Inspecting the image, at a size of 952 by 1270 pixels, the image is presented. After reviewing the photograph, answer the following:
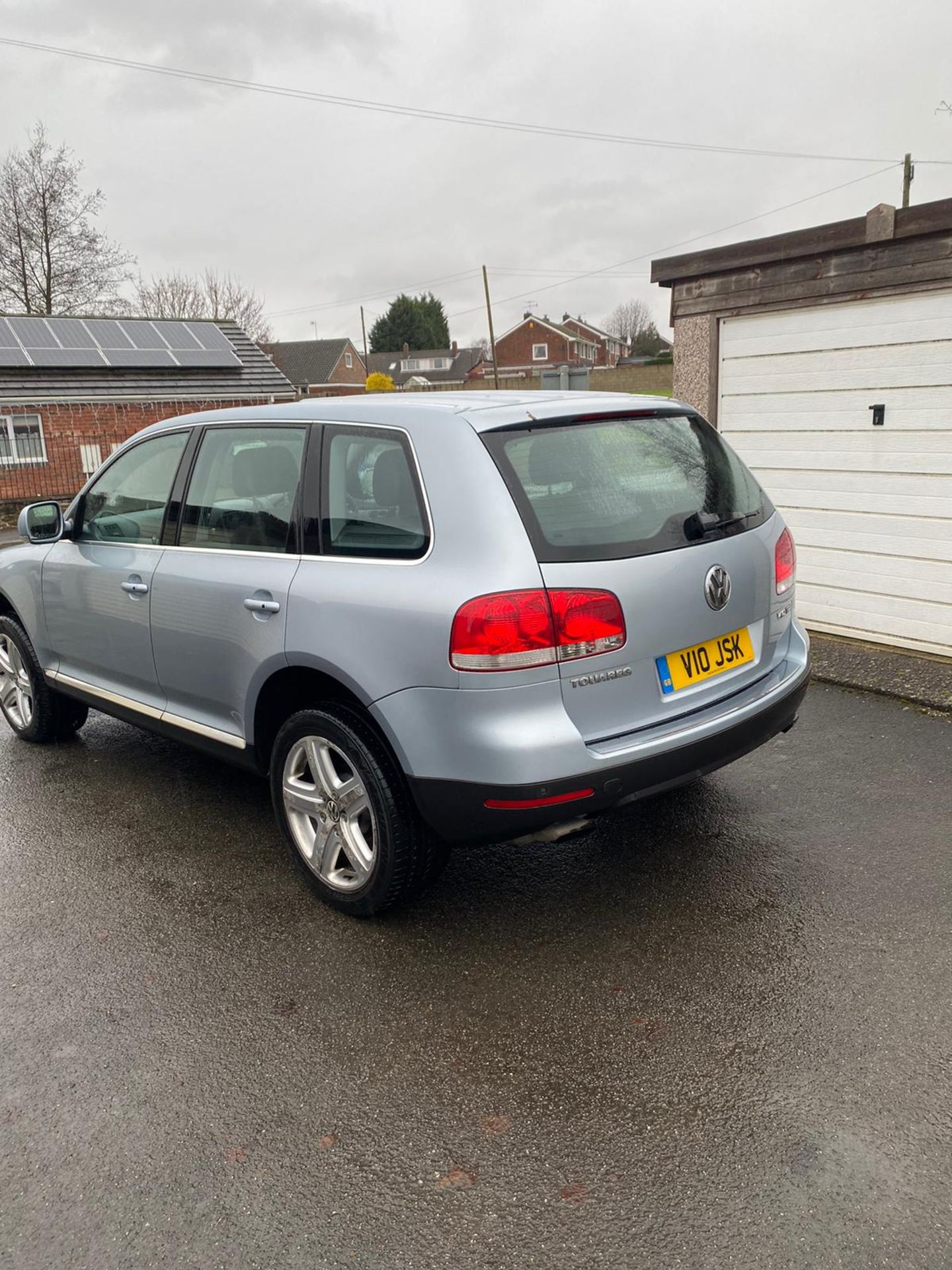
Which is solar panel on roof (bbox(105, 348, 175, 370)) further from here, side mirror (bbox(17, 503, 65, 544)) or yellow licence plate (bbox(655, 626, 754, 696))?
yellow licence plate (bbox(655, 626, 754, 696))

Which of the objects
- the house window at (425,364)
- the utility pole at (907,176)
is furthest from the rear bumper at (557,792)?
the house window at (425,364)

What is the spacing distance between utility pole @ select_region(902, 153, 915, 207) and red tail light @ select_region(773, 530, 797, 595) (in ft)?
117

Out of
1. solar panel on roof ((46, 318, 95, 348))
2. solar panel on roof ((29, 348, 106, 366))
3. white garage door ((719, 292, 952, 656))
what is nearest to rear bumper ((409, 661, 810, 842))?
white garage door ((719, 292, 952, 656))

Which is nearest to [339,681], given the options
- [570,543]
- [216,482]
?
[570,543]

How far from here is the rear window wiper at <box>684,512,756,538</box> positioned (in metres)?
3.15

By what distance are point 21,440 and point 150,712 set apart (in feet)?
81.1

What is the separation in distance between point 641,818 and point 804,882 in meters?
0.80

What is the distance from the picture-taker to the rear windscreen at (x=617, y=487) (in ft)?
9.50

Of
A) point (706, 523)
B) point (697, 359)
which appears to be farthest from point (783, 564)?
point (697, 359)

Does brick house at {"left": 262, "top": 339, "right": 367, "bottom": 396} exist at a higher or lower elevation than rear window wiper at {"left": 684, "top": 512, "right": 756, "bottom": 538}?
higher

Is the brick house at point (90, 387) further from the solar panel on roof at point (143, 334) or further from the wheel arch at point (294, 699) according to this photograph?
the wheel arch at point (294, 699)

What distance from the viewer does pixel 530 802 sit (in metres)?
2.79

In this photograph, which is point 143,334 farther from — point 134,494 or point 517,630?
point 517,630

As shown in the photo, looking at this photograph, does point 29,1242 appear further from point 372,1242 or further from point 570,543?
point 570,543
